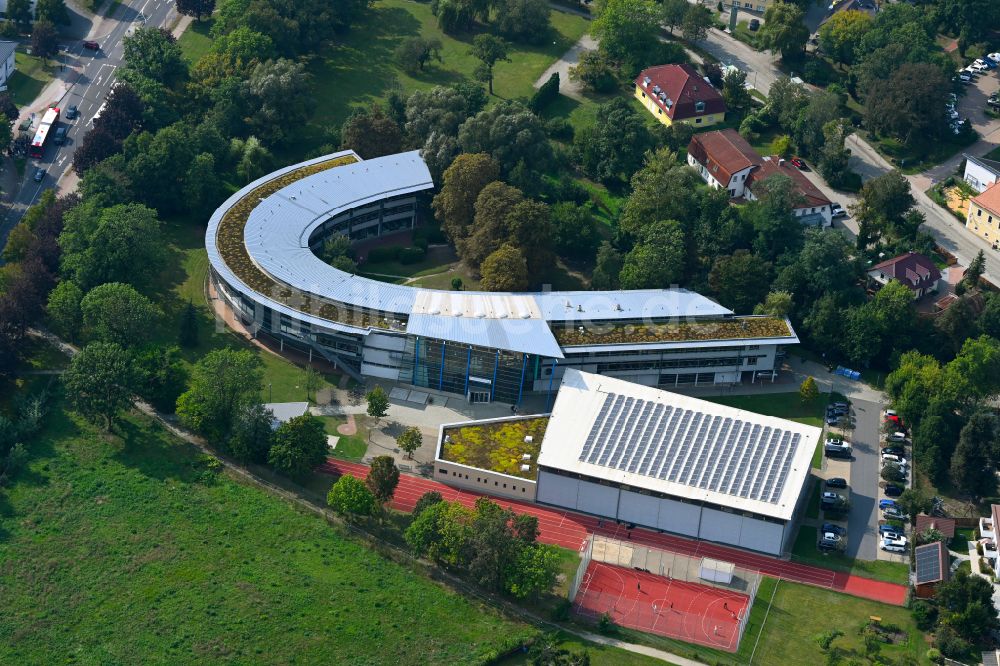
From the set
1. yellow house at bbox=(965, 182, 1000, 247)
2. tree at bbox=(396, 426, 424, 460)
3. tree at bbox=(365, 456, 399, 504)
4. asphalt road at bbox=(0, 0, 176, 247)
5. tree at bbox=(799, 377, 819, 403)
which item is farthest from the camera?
asphalt road at bbox=(0, 0, 176, 247)

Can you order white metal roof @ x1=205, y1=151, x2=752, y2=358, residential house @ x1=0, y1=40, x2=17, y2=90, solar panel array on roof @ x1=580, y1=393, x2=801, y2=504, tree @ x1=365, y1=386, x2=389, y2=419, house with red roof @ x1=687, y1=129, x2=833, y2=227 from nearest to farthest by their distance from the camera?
solar panel array on roof @ x1=580, y1=393, x2=801, y2=504 < tree @ x1=365, y1=386, x2=389, y2=419 < white metal roof @ x1=205, y1=151, x2=752, y2=358 < house with red roof @ x1=687, y1=129, x2=833, y2=227 < residential house @ x1=0, y1=40, x2=17, y2=90

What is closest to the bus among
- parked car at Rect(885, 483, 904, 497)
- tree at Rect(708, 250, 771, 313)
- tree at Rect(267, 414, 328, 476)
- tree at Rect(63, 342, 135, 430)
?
tree at Rect(63, 342, 135, 430)

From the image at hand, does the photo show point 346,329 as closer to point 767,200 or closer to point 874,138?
point 767,200

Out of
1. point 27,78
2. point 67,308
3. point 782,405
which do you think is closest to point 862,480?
point 782,405

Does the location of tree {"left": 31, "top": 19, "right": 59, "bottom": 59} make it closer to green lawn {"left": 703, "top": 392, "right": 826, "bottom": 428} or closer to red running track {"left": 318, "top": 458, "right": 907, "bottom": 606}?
red running track {"left": 318, "top": 458, "right": 907, "bottom": 606}

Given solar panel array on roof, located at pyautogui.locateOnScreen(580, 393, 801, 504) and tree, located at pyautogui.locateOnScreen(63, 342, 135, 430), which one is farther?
tree, located at pyautogui.locateOnScreen(63, 342, 135, 430)

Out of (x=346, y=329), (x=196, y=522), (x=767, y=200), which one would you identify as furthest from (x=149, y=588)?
(x=767, y=200)
